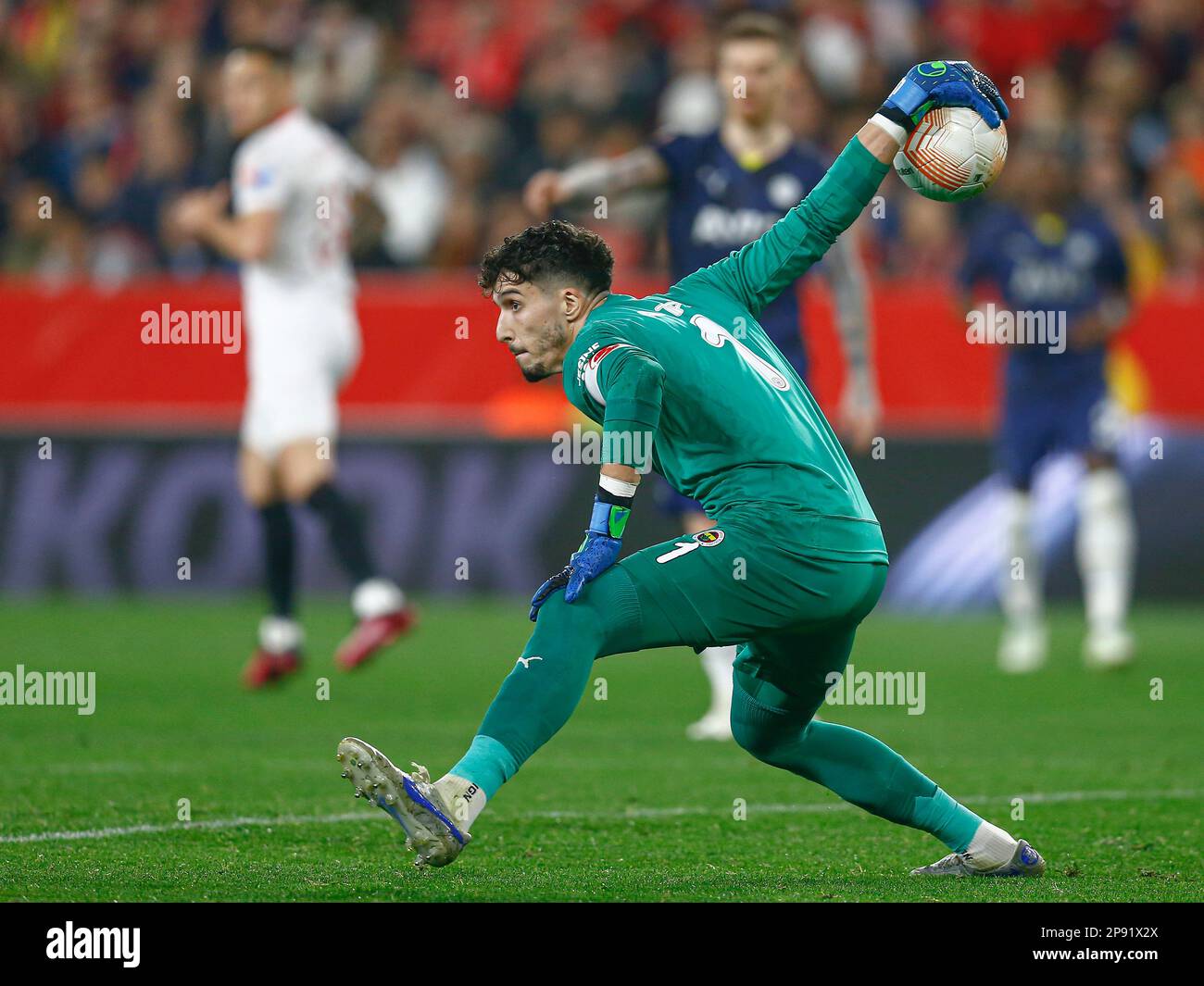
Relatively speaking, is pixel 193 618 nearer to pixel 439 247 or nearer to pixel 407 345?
pixel 407 345

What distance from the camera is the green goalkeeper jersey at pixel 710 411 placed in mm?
4723

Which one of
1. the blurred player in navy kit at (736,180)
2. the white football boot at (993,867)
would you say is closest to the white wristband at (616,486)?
the white football boot at (993,867)

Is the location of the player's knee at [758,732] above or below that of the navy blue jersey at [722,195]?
below

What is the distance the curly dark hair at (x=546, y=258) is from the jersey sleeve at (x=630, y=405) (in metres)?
0.34

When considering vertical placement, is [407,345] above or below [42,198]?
below

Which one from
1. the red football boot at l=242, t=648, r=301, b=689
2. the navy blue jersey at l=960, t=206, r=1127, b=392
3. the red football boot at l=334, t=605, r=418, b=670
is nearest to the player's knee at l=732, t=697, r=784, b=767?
the red football boot at l=334, t=605, r=418, b=670

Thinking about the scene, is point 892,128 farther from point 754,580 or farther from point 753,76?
point 753,76

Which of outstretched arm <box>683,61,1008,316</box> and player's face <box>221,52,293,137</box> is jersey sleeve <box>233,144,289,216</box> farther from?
outstretched arm <box>683,61,1008,316</box>

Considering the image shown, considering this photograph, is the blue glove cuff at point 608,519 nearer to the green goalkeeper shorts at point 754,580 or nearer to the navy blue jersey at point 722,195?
the green goalkeeper shorts at point 754,580

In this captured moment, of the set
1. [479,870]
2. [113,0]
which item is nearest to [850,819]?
[479,870]

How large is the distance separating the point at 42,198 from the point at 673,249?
8.76m

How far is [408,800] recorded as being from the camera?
174 inches

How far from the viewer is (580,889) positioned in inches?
200

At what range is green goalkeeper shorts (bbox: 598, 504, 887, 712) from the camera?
4.77 meters
